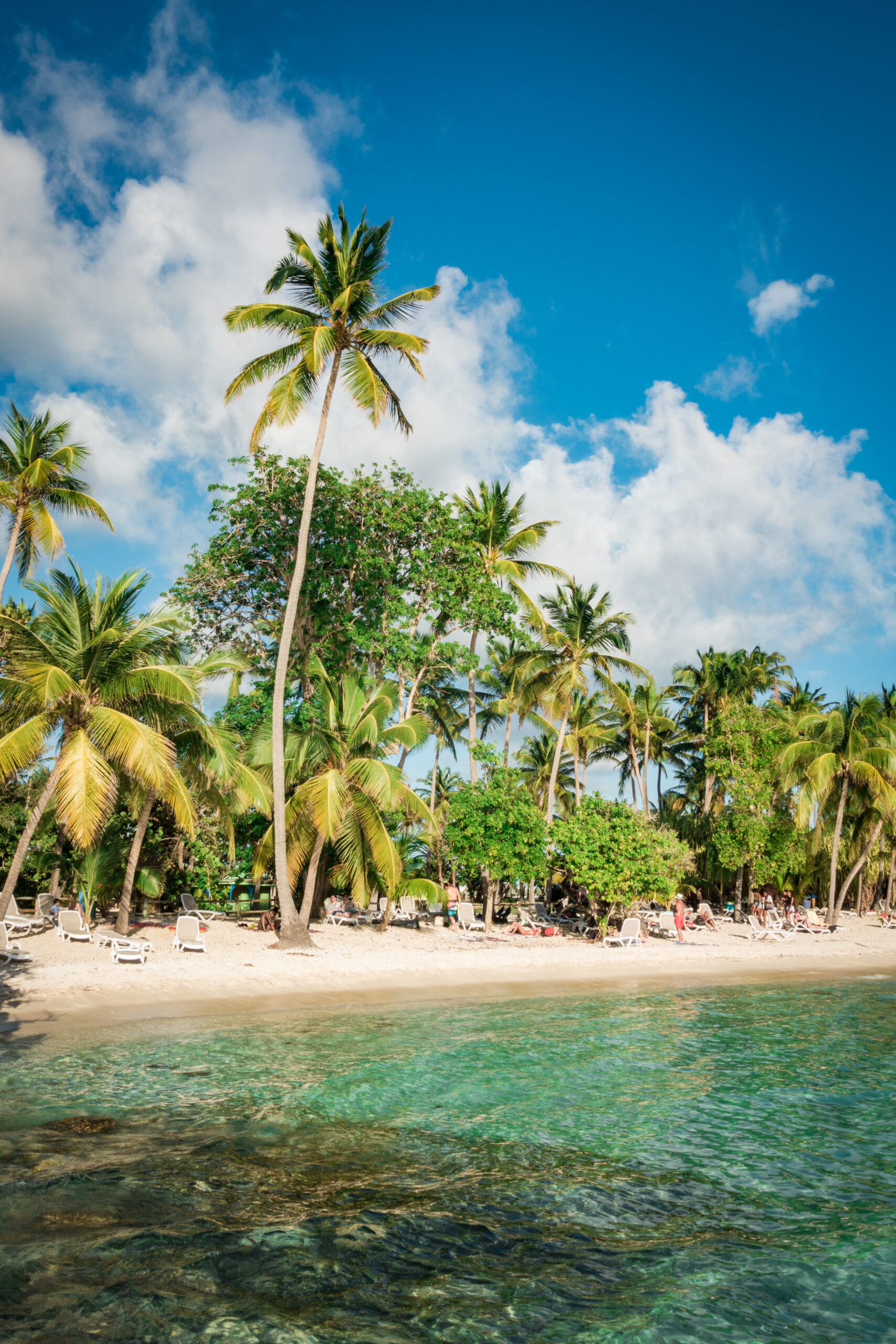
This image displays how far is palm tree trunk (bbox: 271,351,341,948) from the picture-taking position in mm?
16641

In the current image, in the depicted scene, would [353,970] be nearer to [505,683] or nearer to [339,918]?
[339,918]

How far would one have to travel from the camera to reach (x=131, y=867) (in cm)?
1677

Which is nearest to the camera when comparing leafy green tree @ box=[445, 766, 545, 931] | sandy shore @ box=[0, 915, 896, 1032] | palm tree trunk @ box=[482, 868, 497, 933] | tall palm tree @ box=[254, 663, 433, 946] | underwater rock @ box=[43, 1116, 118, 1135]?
underwater rock @ box=[43, 1116, 118, 1135]

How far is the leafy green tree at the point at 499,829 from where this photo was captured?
21.7 meters

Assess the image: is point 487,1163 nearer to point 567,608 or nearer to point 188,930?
point 188,930

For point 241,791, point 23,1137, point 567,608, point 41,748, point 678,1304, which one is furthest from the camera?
point 567,608

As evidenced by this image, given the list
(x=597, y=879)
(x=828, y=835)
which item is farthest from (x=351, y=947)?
(x=828, y=835)

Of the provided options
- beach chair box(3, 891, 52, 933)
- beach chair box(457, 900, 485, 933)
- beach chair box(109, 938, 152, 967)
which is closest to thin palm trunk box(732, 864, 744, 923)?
beach chair box(457, 900, 485, 933)

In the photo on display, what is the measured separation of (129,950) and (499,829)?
33.3 feet

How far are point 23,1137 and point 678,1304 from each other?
17.0 feet

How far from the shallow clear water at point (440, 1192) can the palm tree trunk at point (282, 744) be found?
5.80 metres

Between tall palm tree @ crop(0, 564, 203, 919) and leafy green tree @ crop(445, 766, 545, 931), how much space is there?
337 inches

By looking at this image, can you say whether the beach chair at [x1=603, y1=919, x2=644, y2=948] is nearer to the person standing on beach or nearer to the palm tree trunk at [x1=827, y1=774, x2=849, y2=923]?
the person standing on beach

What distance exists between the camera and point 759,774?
29.9 m
